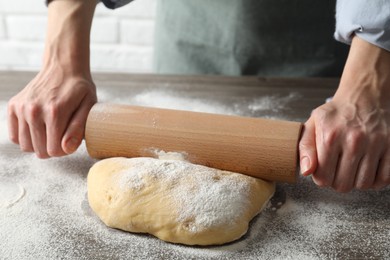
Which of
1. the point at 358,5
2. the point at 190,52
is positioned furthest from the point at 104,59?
the point at 358,5

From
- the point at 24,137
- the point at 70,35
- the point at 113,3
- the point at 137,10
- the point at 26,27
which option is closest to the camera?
the point at 24,137

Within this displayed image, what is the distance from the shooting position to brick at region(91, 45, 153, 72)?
7.47 feet

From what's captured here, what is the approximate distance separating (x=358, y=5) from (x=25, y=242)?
730 millimetres

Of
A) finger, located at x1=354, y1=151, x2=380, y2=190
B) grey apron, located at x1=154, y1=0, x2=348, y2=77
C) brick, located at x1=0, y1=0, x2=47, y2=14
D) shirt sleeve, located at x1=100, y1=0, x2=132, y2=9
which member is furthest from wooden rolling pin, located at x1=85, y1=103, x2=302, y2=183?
brick, located at x1=0, y1=0, x2=47, y2=14

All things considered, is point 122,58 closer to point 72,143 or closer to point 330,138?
point 72,143

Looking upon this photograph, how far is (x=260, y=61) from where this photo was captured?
5.16ft

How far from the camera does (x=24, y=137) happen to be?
1.10 meters

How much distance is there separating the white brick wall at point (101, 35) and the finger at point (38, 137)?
1.21 meters

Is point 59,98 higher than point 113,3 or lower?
lower

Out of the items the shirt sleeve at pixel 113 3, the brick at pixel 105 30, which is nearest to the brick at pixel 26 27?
the brick at pixel 105 30

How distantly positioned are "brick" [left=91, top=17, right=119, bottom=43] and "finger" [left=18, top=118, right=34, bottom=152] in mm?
1213

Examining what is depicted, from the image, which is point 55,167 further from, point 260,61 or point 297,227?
point 260,61

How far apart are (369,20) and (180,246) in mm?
534

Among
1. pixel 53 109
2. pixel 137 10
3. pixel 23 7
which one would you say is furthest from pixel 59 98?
pixel 23 7
